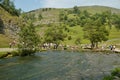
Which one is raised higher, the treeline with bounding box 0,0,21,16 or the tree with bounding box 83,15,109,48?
the treeline with bounding box 0,0,21,16

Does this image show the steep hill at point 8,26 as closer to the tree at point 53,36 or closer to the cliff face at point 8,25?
the cliff face at point 8,25

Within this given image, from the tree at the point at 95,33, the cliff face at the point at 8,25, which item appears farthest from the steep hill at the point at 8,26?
the tree at the point at 95,33

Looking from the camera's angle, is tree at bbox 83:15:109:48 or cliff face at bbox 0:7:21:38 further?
cliff face at bbox 0:7:21:38

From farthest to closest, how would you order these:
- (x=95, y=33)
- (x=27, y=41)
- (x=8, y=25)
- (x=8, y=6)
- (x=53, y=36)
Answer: (x=8, y=6) < (x=8, y=25) < (x=53, y=36) < (x=95, y=33) < (x=27, y=41)

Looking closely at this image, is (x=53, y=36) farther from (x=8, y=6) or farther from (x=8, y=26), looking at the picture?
(x=8, y=6)

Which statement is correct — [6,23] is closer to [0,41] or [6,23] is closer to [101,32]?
[0,41]

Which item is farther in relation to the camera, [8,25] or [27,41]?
[8,25]

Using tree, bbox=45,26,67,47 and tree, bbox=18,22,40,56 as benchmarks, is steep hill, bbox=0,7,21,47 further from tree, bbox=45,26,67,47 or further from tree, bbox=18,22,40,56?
tree, bbox=18,22,40,56

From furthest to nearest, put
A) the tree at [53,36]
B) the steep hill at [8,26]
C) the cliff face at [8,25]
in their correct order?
the tree at [53,36], the cliff face at [8,25], the steep hill at [8,26]

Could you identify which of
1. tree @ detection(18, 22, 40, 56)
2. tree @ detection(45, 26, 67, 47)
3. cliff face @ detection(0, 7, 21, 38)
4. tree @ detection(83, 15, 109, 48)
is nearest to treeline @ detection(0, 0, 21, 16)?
cliff face @ detection(0, 7, 21, 38)

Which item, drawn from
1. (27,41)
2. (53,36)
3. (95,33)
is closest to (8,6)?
(53,36)

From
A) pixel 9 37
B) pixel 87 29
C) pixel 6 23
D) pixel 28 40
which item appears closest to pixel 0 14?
pixel 6 23

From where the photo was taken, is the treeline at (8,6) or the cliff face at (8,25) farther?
the treeline at (8,6)

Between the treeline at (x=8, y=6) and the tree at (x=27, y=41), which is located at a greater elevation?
the treeline at (x=8, y=6)
